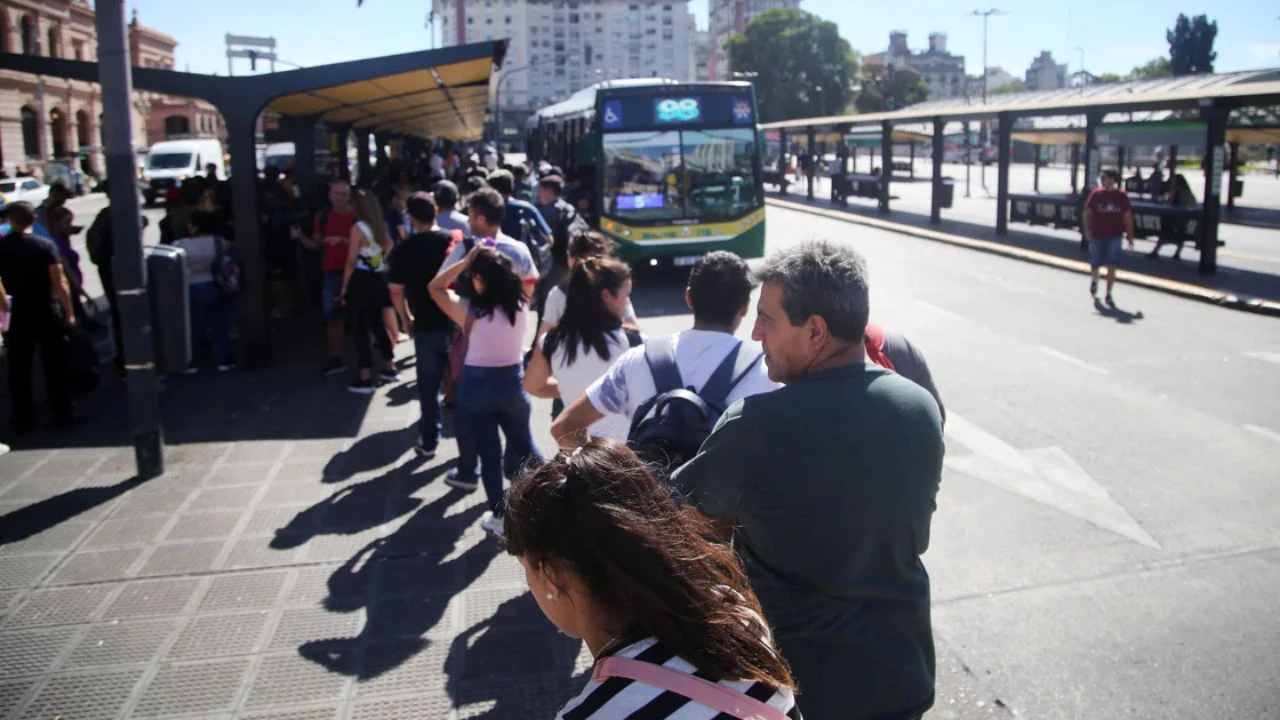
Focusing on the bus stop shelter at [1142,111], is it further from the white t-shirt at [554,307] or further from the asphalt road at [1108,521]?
the white t-shirt at [554,307]

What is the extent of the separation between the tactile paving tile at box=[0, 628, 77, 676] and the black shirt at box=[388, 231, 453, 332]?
10.0 ft

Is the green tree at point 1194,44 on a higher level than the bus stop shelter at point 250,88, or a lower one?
higher

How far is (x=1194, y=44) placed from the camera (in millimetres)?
116750

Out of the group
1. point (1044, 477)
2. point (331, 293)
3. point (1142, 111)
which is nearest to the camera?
point (1044, 477)

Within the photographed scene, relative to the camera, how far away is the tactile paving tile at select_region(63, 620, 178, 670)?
4250mm

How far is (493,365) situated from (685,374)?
2369 mm

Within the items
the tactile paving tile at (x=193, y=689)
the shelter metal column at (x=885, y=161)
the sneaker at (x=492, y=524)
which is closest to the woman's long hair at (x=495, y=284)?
the sneaker at (x=492, y=524)

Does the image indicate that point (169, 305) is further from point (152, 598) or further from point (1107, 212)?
point (1107, 212)

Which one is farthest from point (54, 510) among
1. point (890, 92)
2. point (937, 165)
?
point (890, 92)

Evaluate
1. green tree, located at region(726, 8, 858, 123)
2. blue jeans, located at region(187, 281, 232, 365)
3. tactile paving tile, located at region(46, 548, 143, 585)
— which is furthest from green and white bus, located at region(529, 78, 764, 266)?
green tree, located at region(726, 8, 858, 123)

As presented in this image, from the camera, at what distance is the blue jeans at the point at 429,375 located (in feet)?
23.0

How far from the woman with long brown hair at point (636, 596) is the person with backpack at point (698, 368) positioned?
1319mm

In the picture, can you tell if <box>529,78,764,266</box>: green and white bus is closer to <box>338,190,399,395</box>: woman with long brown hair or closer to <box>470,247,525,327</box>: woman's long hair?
<box>338,190,399,395</box>: woman with long brown hair

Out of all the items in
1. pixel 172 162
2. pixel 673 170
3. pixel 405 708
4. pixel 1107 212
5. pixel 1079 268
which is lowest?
pixel 405 708
